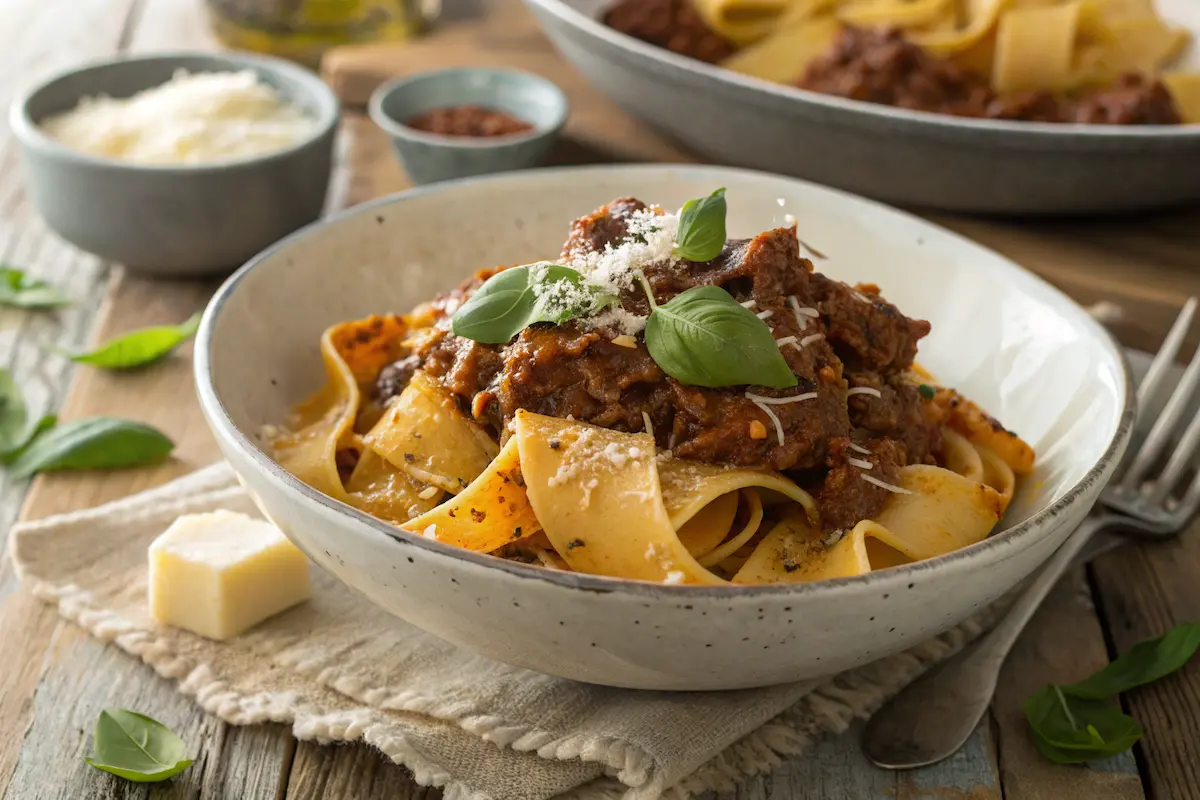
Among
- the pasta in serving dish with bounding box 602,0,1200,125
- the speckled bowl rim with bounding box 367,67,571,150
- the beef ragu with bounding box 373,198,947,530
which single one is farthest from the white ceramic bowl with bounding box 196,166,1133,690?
the pasta in serving dish with bounding box 602,0,1200,125

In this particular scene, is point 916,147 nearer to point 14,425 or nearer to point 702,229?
point 702,229

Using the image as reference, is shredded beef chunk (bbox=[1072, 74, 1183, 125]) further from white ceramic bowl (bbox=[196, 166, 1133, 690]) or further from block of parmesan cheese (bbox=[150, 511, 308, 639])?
block of parmesan cheese (bbox=[150, 511, 308, 639])

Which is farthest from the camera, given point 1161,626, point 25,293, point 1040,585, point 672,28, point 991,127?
point 672,28

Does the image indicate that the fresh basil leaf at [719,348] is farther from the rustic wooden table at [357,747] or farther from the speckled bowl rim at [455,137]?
the speckled bowl rim at [455,137]

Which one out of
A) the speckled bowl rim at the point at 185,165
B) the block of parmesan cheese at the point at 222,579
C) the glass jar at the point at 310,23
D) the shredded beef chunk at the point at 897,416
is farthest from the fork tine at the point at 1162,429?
the glass jar at the point at 310,23

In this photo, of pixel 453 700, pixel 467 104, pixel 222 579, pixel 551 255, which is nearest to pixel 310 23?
pixel 467 104

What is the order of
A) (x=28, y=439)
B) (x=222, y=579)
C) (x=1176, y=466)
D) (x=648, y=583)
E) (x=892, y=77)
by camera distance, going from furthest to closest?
1. (x=892, y=77)
2. (x=28, y=439)
3. (x=1176, y=466)
4. (x=222, y=579)
5. (x=648, y=583)
